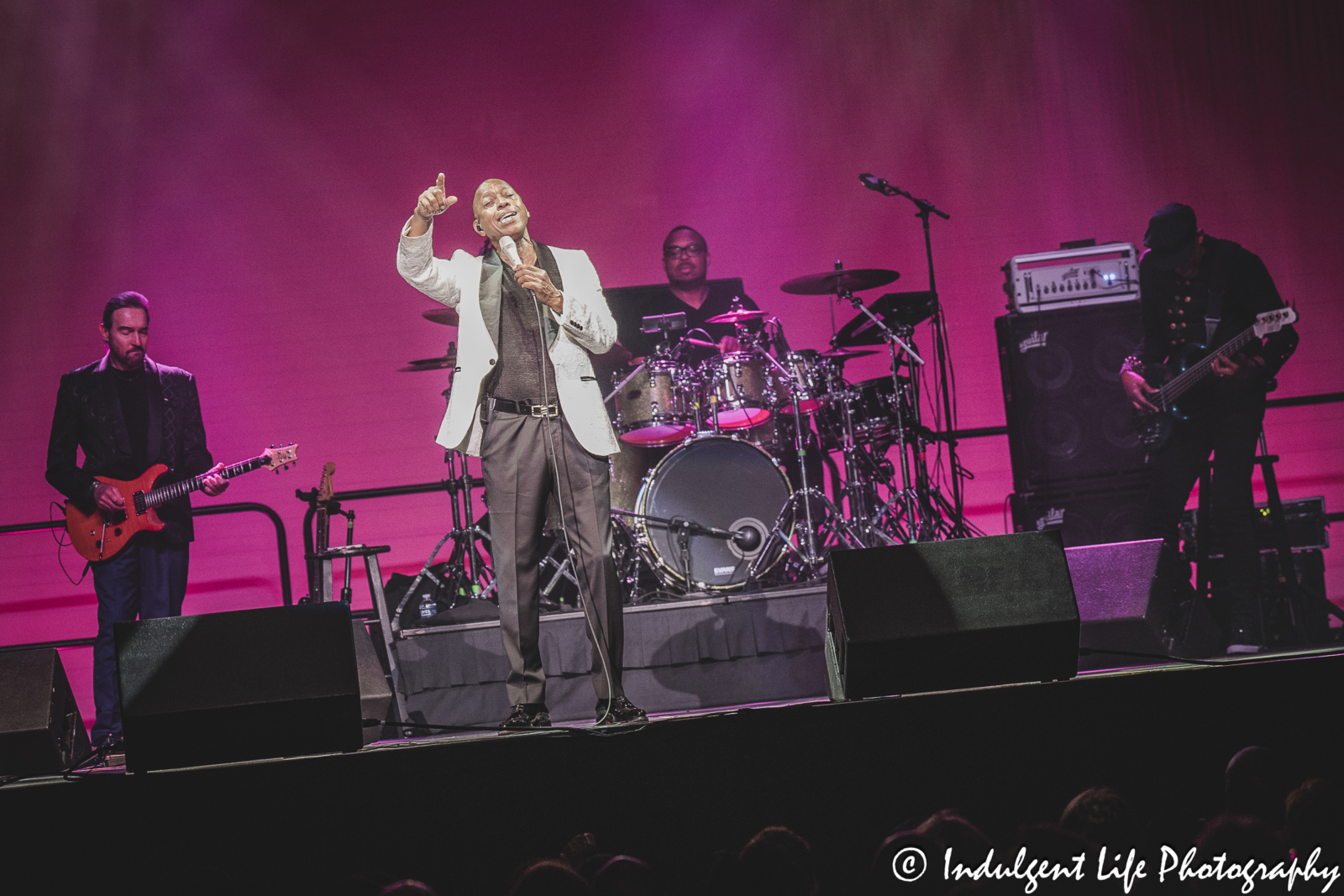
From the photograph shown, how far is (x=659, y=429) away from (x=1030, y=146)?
3.25 metres

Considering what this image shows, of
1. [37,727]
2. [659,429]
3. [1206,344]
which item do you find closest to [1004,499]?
[1206,344]

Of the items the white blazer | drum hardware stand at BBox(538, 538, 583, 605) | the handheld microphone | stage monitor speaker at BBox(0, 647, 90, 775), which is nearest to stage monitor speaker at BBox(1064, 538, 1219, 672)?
the white blazer

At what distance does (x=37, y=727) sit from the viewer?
3.04 m

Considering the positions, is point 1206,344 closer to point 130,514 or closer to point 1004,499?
point 1004,499

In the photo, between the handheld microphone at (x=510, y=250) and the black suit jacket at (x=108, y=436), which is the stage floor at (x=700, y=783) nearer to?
the handheld microphone at (x=510, y=250)

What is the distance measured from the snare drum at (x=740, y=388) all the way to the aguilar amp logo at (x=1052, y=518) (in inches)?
61.1

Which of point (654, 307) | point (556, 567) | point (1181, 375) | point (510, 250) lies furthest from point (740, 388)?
point (510, 250)

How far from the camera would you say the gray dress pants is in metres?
3.43

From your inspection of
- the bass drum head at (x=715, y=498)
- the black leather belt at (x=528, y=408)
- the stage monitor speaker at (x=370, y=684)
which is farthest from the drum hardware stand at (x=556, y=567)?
the black leather belt at (x=528, y=408)

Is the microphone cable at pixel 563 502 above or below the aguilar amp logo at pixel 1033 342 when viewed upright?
below

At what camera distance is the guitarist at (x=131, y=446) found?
16.3 ft

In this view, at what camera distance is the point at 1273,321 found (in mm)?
5039

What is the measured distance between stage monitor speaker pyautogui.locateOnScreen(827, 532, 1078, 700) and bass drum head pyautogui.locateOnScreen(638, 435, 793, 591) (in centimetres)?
296

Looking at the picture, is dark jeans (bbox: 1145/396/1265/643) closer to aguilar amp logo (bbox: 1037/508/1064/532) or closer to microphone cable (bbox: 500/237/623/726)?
aguilar amp logo (bbox: 1037/508/1064/532)
